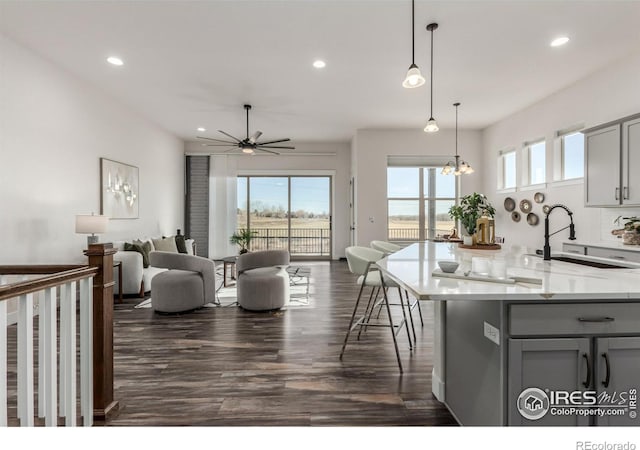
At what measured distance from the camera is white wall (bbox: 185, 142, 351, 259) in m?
8.70

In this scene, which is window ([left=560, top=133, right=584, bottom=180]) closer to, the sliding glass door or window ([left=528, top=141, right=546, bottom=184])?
window ([left=528, top=141, right=546, bottom=184])

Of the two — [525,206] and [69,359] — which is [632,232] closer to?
[525,206]

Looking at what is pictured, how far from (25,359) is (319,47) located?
142 inches

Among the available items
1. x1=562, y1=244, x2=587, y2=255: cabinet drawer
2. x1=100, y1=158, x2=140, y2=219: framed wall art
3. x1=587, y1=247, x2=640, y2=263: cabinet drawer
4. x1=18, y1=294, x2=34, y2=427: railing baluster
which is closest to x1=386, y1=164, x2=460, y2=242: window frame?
x1=562, y1=244, x2=587, y2=255: cabinet drawer

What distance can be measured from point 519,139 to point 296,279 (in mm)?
4694

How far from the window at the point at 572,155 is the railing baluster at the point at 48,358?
603 cm

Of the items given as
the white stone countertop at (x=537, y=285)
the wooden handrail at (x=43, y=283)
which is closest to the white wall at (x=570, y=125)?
the white stone countertop at (x=537, y=285)

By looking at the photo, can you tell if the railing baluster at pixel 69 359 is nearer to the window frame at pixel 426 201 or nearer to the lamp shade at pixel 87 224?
the lamp shade at pixel 87 224

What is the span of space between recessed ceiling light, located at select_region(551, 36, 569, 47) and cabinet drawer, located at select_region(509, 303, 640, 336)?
3356 mm

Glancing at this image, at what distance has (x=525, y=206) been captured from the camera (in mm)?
6023

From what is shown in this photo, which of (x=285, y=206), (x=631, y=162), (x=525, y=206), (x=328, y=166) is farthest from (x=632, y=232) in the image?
(x=285, y=206)

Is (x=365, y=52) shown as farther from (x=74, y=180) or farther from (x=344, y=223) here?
(x=344, y=223)

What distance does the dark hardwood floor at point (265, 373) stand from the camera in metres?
2.02
